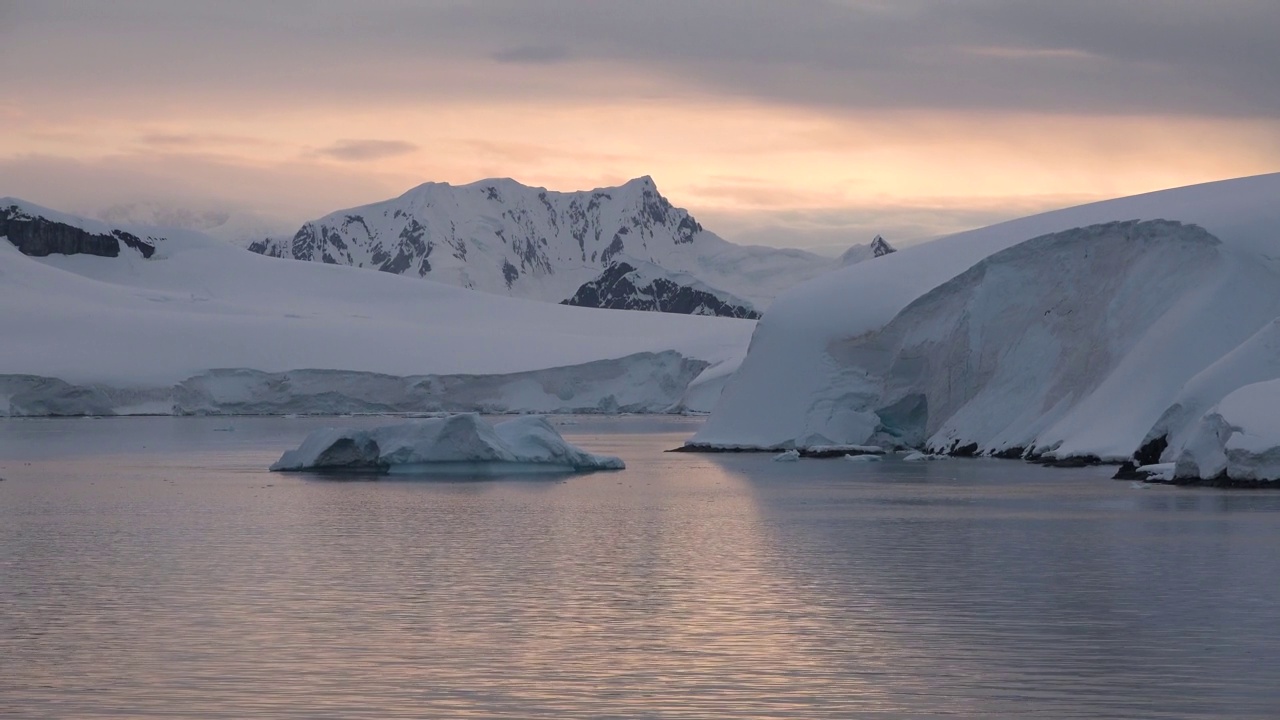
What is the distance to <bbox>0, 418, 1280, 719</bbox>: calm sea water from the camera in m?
10.4

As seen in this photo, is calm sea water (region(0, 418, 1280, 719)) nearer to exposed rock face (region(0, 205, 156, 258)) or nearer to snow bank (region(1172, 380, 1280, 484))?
snow bank (region(1172, 380, 1280, 484))

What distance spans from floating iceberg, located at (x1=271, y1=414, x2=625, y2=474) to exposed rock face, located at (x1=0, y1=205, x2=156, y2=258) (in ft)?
263

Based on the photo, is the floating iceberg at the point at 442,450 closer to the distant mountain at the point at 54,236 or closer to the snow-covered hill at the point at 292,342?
the snow-covered hill at the point at 292,342

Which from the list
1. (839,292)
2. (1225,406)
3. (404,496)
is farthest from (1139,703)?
(839,292)

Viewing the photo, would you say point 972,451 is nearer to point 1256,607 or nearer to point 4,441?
point 1256,607

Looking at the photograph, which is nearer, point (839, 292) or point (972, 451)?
point (972, 451)

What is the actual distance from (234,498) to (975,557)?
14.1 m

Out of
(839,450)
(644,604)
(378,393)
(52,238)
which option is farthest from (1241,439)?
(52,238)

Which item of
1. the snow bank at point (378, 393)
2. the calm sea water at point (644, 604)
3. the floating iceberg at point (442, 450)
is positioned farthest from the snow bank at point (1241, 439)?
the snow bank at point (378, 393)

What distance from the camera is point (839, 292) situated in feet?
148

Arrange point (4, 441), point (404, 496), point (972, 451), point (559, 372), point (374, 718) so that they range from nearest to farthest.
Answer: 1. point (374, 718)
2. point (404, 496)
3. point (972, 451)
4. point (4, 441)
5. point (559, 372)

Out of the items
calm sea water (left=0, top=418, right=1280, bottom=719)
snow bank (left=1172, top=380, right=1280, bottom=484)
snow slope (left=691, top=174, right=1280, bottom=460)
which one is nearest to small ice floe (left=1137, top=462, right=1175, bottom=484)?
snow bank (left=1172, top=380, right=1280, bottom=484)

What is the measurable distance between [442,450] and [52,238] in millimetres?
82920

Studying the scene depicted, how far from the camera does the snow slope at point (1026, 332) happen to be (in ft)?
112
